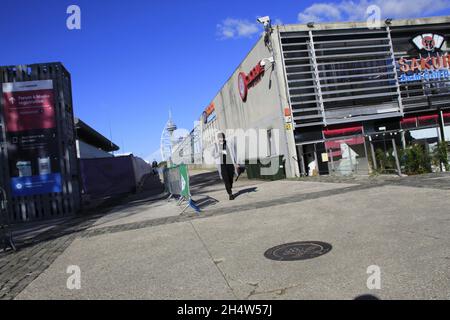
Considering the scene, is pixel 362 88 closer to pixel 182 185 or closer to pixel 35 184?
pixel 182 185

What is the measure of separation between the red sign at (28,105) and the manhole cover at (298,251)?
10712 millimetres

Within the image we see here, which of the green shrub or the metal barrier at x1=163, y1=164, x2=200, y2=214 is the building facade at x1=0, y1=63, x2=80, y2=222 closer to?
the metal barrier at x1=163, y1=164, x2=200, y2=214

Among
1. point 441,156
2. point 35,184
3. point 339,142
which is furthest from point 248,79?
point 35,184

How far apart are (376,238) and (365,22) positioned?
62.5 ft

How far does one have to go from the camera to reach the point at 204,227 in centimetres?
816

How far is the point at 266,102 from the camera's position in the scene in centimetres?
2297

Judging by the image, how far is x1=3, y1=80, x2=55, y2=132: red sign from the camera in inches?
542

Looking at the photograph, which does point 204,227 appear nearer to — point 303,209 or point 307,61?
point 303,209

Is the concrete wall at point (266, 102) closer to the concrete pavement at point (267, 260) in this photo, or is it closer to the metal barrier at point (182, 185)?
the metal barrier at point (182, 185)

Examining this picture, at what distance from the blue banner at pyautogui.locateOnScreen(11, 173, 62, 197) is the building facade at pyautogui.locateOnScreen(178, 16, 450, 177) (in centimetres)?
1095

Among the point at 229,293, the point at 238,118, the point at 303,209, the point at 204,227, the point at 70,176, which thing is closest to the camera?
the point at 229,293

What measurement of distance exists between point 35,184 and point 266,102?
1299 centimetres

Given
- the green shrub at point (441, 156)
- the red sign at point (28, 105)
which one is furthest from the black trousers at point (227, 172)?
the green shrub at point (441, 156)
